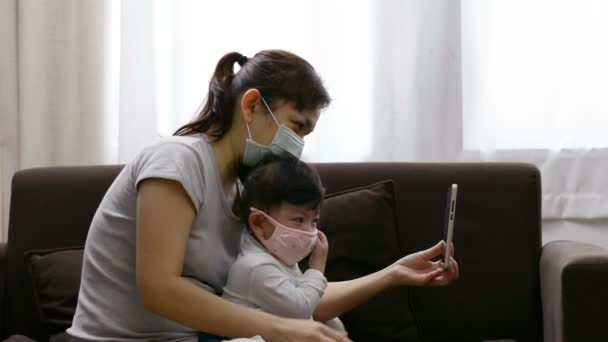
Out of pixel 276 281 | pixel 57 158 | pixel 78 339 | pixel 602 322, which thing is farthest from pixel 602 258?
pixel 57 158

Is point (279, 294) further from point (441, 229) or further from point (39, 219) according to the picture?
point (39, 219)

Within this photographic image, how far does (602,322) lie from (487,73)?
1205mm

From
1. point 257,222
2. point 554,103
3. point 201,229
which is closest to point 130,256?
point 201,229

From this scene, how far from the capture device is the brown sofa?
6.57ft

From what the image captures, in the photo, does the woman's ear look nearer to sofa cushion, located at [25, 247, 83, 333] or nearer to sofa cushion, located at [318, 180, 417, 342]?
sofa cushion, located at [318, 180, 417, 342]

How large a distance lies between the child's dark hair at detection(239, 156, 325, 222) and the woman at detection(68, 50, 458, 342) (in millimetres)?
24

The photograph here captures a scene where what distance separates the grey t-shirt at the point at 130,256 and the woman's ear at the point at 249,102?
4.1 inches

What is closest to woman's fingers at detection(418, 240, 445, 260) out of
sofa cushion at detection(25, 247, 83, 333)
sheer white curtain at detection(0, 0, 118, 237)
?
sofa cushion at detection(25, 247, 83, 333)

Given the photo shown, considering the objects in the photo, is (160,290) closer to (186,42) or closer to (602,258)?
(602,258)

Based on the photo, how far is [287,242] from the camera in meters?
1.55

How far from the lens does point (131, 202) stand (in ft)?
4.80

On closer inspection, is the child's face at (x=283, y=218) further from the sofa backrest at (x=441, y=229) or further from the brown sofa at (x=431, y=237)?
the sofa backrest at (x=441, y=229)

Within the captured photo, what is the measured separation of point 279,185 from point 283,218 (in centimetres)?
7

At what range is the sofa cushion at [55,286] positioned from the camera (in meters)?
1.89
